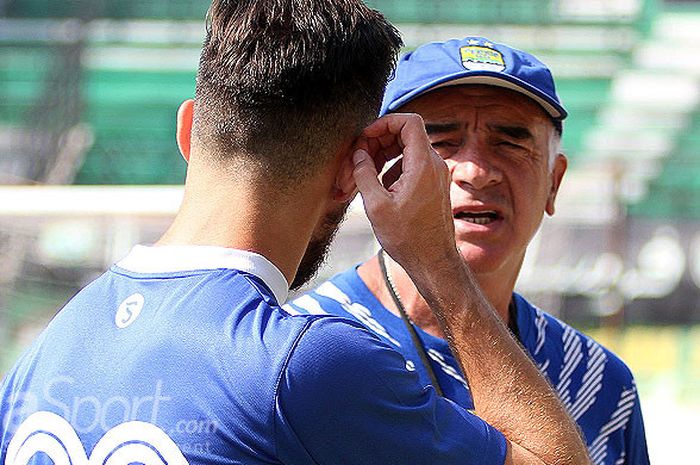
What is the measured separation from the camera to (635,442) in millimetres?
2428

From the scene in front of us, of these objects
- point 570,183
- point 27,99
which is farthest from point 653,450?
point 27,99

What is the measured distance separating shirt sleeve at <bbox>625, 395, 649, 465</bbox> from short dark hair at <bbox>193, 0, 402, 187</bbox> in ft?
3.80

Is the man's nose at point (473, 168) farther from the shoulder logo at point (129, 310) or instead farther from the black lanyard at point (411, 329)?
the shoulder logo at point (129, 310)

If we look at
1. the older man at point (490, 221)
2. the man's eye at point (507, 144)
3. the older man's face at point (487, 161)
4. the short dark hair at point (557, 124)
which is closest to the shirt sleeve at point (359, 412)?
the older man at point (490, 221)

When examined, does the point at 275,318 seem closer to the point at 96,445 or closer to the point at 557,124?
the point at 96,445

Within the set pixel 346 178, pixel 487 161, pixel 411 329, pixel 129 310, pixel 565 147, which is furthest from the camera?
pixel 565 147

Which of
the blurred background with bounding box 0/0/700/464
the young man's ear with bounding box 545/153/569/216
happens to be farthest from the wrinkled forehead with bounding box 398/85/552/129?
the blurred background with bounding box 0/0/700/464

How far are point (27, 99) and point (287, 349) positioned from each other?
10.9 metres

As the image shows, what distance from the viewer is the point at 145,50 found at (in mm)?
12656

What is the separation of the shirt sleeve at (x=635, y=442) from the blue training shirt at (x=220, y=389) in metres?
0.97

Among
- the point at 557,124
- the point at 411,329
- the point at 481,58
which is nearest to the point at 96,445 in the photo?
the point at 411,329

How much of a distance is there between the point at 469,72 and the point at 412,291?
18.4 inches

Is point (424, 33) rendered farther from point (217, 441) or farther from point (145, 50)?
point (217, 441)

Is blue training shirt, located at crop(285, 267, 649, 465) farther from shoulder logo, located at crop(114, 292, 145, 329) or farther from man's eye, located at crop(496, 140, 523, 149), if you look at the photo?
shoulder logo, located at crop(114, 292, 145, 329)
